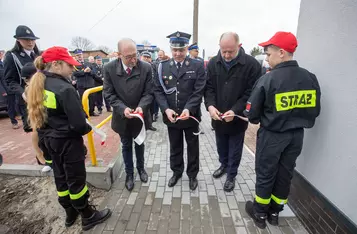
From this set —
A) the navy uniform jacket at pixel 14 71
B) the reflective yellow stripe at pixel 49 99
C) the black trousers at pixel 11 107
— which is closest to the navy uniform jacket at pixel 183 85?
the reflective yellow stripe at pixel 49 99

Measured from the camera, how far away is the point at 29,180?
3.16 m

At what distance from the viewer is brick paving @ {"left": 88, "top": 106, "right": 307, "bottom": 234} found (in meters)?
2.30

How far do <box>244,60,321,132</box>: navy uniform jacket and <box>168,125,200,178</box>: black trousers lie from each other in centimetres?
117

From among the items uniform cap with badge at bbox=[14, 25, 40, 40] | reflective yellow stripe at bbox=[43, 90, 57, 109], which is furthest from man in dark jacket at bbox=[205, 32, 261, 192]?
uniform cap with badge at bbox=[14, 25, 40, 40]

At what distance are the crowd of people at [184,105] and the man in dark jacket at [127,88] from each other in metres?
0.01

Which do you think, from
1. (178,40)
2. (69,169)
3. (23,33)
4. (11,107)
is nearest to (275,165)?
(178,40)

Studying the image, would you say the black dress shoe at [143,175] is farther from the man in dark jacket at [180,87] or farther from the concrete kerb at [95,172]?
the man in dark jacket at [180,87]

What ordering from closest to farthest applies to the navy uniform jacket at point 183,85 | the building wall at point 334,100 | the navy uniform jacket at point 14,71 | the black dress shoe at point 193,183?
the building wall at point 334,100 < the navy uniform jacket at point 183,85 < the black dress shoe at point 193,183 < the navy uniform jacket at point 14,71

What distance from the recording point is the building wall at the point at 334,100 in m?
1.72

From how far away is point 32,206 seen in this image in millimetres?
2691

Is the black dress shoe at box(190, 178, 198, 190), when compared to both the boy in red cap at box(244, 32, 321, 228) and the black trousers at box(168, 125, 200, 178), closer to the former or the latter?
the black trousers at box(168, 125, 200, 178)

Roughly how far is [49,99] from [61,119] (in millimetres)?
229

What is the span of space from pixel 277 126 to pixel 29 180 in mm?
3734

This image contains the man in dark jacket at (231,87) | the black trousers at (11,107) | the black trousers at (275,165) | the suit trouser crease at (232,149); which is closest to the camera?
the black trousers at (275,165)
